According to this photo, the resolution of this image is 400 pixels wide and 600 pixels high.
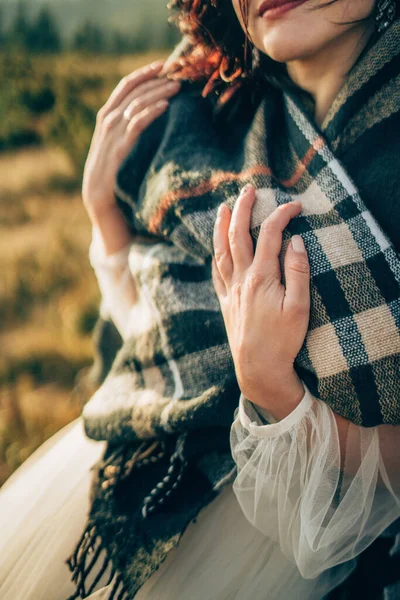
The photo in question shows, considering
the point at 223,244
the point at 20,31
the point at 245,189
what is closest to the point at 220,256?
the point at 223,244

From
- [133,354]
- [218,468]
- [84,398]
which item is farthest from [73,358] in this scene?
[218,468]

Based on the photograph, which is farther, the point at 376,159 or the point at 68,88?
the point at 68,88

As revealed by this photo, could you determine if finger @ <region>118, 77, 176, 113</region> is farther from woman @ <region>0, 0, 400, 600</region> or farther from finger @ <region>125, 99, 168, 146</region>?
woman @ <region>0, 0, 400, 600</region>

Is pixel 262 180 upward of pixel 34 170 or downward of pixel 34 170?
downward

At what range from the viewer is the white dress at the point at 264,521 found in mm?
837

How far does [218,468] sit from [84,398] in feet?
3.82

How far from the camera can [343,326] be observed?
794 millimetres

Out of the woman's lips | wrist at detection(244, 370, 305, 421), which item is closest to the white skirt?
wrist at detection(244, 370, 305, 421)

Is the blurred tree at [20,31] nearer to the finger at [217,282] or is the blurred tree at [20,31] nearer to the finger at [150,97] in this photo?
the finger at [150,97]

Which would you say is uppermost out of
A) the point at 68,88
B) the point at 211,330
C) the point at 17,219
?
the point at 68,88

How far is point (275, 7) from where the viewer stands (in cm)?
90

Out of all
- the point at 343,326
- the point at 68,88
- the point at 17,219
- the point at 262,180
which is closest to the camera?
the point at 343,326

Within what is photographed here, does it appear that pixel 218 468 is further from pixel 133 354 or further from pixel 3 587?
pixel 3 587

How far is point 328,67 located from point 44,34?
6.15 meters
